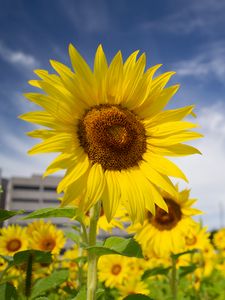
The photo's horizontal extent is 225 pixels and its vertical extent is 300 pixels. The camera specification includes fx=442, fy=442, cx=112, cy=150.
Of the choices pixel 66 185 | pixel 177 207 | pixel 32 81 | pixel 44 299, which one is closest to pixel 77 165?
pixel 66 185

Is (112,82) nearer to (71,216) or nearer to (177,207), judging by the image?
(71,216)

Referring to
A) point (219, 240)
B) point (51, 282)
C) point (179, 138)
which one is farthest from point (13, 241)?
point (219, 240)

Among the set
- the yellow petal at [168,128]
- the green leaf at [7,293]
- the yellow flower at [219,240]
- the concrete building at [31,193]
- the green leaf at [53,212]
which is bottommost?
the green leaf at [7,293]

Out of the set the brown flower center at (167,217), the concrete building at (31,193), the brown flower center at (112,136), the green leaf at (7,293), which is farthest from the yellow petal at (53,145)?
the concrete building at (31,193)

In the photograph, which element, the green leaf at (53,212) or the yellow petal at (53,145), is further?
the yellow petal at (53,145)

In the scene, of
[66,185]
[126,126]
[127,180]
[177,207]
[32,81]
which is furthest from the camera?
[177,207]

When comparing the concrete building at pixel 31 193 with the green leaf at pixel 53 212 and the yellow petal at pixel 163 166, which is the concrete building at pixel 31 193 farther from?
the green leaf at pixel 53 212

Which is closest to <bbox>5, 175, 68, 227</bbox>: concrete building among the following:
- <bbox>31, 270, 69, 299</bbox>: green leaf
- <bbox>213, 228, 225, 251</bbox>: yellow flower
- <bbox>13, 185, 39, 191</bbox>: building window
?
<bbox>13, 185, 39, 191</bbox>: building window
